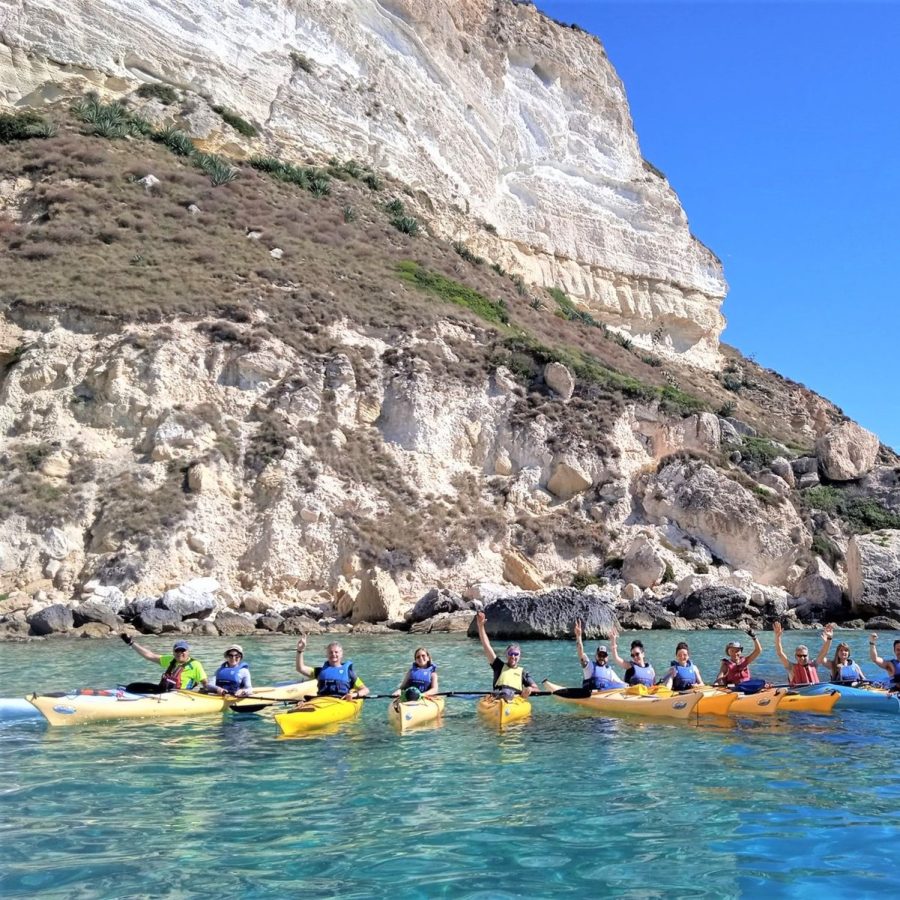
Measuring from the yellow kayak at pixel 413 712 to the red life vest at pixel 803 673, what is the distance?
221 inches

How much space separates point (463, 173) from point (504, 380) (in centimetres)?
2402

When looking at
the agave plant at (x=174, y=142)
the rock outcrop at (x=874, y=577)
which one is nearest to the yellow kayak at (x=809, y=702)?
the rock outcrop at (x=874, y=577)

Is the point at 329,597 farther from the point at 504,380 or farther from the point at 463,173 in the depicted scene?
the point at 463,173

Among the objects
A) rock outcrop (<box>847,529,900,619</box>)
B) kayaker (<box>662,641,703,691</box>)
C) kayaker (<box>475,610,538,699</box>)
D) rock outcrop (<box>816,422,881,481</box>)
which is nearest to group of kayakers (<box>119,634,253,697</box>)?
kayaker (<box>475,610,538,699</box>)

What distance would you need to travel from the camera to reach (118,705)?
36.4 feet

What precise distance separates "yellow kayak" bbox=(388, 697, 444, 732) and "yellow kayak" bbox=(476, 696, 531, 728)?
0.62 m

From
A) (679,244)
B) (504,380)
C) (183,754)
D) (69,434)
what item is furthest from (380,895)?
(679,244)

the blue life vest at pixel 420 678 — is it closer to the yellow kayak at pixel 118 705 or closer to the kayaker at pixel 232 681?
the kayaker at pixel 232 681

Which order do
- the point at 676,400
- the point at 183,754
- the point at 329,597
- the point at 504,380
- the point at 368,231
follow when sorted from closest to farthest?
the point at 183,754 → the point at 329,597 → the point at 504,380 → the point at 676,400 → the point at 368,231

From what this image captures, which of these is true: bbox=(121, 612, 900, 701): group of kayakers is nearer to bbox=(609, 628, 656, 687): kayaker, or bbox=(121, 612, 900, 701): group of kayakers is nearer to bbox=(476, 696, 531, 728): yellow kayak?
bbox=(609, 628, 656, 687): kayaker

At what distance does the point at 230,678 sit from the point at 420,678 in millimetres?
2611

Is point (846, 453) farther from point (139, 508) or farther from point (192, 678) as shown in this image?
point (192, 678)

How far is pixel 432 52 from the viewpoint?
52969mm

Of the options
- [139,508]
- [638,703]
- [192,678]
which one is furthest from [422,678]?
[139,508]
